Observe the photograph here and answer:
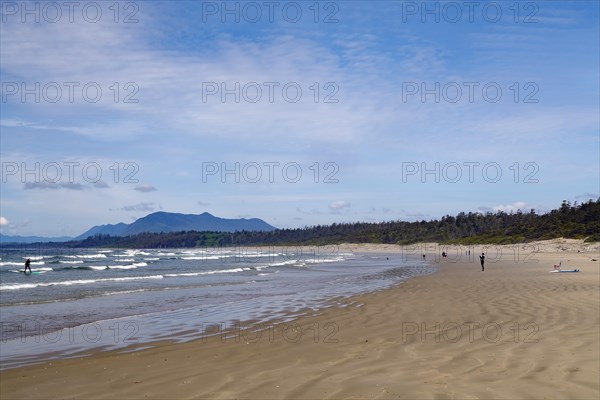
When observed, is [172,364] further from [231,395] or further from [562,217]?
[562,217]

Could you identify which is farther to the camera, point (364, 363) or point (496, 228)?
point (496, 228)

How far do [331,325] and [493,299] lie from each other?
796 cm

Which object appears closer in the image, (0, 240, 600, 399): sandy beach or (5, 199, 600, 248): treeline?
(0, 240, 600, 399): sandy beach

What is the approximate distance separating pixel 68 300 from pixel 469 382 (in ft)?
64.8

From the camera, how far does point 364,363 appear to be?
9.00 meters

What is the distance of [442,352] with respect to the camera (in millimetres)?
9648

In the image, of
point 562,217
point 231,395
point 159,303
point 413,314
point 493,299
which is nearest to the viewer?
point 231,395

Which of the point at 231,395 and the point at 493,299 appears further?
the point at 493,299

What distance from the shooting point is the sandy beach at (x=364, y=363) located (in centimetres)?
729

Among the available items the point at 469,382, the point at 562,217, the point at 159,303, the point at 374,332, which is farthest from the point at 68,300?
the point at 562,217

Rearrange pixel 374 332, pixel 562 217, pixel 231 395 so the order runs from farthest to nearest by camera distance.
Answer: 1. pixel 562 217
2. pixel 374 332
3. pixel 231 395

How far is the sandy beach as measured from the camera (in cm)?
729

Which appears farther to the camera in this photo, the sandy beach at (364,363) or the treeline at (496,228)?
the treeline at (496,228)

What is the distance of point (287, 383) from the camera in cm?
774
